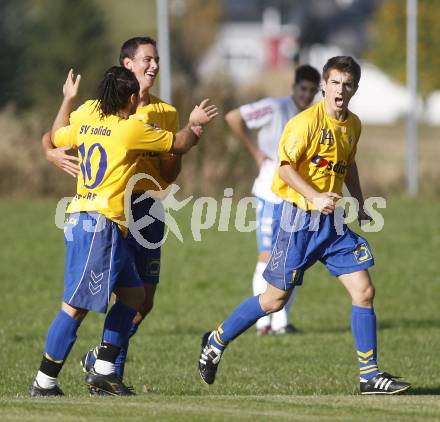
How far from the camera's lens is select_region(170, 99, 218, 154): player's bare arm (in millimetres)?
8070

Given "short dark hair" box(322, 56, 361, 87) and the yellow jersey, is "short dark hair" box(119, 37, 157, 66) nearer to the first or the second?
the yellow jersey

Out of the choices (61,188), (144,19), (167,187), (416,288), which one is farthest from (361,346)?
(144,19)

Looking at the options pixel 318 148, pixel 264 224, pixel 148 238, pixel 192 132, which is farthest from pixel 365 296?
pixel 264 224

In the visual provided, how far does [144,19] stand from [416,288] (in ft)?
327

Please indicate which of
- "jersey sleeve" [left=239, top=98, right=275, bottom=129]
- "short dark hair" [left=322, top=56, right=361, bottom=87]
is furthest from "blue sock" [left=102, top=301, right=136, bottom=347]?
"jersey sleeve" [left=239, top=98, right=275, bottom=129]

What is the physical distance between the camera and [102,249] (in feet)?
26.4

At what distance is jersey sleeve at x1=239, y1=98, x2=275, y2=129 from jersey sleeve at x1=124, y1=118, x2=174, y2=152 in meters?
4.21

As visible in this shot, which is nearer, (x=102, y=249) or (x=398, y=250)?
(x=102, y=249)

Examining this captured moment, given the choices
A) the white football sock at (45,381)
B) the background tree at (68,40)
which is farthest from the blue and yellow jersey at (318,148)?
the background tree at (68,40)

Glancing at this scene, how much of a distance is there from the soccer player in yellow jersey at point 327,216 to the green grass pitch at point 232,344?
61cm

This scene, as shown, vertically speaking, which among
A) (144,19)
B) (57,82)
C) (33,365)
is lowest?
(33,365)

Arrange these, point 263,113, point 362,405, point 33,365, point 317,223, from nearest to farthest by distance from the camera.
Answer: point 362,405, point 317,223, point 33,365, point 263,113

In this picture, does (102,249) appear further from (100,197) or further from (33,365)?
(33,365)

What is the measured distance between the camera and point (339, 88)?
27.9 feet
